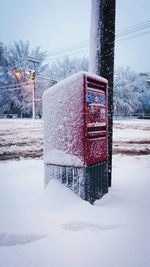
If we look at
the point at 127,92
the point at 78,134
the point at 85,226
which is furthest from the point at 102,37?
the point at 127,92

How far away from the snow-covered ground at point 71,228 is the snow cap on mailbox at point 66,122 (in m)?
0.36

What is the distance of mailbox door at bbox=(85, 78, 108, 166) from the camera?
3.16 meters

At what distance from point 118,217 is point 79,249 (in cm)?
74

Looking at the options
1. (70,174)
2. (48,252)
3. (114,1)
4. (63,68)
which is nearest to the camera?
(48,252)

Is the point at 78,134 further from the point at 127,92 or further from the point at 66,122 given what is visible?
the point at 127,92

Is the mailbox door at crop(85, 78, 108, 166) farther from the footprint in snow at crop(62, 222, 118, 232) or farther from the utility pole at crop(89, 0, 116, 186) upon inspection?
the footprint in snow at crop(62, 222, 118, 232)

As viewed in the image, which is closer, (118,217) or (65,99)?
(118,217)

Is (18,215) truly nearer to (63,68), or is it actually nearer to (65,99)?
(65,99)

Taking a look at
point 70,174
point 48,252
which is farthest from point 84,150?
point 48,252

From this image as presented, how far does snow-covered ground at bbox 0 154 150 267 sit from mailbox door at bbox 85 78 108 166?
511 millimetres

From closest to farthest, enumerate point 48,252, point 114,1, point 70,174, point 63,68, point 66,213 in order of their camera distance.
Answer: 1. point 48,252
2. point 66,213
3. point 70,174
4. point 114,1
5. point 63,68

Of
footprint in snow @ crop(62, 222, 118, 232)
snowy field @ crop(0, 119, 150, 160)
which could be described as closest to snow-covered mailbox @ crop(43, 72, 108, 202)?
footprint in snow @ crop(62, 222, 118, 232)

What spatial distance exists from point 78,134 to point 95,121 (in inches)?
12.1

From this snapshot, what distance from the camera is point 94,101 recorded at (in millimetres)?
3305
